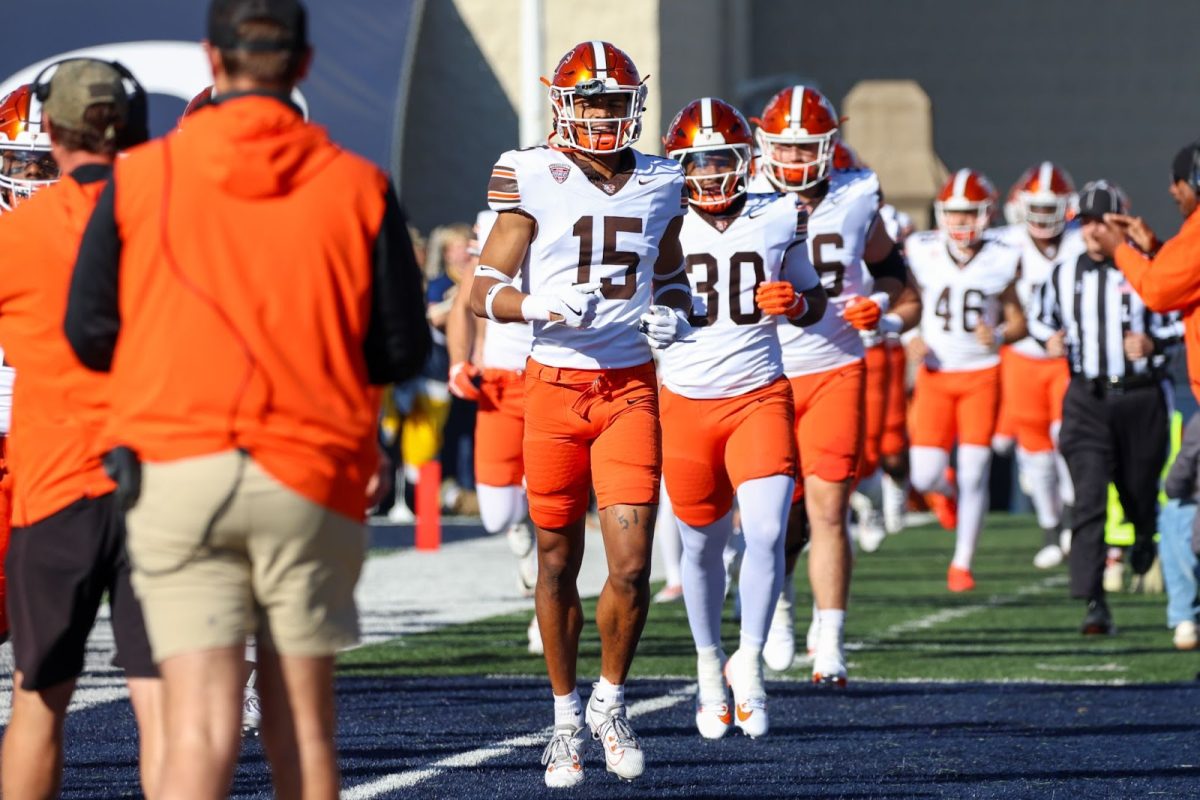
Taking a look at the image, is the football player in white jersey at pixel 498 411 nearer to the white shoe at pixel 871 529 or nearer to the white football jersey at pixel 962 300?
the white football jersey at pixel 962 300

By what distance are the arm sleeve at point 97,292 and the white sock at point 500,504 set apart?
5351 mm

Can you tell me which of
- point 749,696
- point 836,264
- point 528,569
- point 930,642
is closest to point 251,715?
point 749,696

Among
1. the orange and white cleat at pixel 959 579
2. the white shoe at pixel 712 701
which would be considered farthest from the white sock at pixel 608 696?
the orange and white cleat at pixel 959 579

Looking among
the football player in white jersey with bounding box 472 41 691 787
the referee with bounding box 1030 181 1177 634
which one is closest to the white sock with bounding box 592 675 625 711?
the football player in white jersey with bounding box 472 41 691 787

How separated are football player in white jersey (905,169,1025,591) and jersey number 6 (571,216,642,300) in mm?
5662

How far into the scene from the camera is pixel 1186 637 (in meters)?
9.68

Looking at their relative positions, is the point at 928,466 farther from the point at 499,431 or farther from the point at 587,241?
the point at 587,241

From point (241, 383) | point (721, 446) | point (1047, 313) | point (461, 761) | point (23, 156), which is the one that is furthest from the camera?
point (1047, 313)

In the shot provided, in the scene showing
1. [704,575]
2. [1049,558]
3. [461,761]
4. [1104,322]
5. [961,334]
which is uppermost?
[1104,322]

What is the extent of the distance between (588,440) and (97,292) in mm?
2638

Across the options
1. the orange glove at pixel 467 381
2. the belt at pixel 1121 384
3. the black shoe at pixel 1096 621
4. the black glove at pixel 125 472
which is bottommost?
the black shoe at pixel 1096 621

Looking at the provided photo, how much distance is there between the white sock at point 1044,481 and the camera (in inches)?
540

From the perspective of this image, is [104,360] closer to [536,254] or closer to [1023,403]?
[536,254]

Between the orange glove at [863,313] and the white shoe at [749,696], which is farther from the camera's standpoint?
the orange glove at [863,313]
